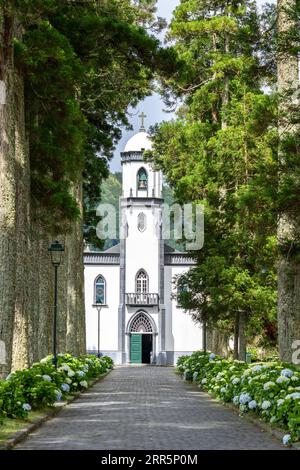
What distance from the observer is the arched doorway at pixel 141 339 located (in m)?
57.6

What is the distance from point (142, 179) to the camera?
59.6 meters

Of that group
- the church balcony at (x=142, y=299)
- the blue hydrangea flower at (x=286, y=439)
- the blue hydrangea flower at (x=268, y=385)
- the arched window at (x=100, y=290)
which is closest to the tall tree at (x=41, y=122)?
the blue hydrangea flower at (x=268, y=385)

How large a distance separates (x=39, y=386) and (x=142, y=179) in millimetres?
45056

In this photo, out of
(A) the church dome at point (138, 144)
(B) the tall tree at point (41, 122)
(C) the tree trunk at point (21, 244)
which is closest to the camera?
(B) the tall tree at point (41, 122)

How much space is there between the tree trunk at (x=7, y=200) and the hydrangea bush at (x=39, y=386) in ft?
2.49

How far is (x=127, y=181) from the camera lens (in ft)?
195

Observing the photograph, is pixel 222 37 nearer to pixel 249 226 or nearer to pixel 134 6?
pixel 134 6

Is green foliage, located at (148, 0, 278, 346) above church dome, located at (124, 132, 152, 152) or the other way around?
the other way around

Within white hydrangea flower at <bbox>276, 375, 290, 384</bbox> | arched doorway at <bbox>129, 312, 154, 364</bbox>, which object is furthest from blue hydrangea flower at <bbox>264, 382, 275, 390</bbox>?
arched doorway at <bbox>129, 312, 154, 364</bbox>

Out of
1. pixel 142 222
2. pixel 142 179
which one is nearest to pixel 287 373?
pixel 142 222

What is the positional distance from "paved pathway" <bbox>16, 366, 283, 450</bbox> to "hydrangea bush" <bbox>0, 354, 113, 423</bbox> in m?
0.43

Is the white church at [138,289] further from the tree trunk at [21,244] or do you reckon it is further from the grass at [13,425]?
the grass at [13,425]

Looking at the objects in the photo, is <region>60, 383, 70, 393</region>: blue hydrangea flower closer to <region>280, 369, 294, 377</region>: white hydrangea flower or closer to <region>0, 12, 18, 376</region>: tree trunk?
<region>0, 12, 18, 376</region>: tree trunk

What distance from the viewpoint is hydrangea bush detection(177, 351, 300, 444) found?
1180 centimetres
